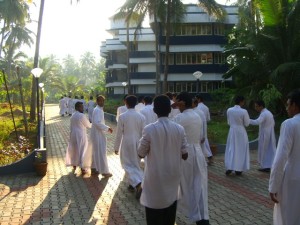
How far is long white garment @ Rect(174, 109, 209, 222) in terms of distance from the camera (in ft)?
19.3

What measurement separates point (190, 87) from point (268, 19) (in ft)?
74.4

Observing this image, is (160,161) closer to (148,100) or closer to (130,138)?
(130,138)

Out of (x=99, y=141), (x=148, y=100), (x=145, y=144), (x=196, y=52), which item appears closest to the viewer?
(x=145, y=144)

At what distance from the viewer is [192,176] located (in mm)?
5953

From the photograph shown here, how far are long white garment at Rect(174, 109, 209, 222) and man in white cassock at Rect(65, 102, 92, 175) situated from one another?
4.44 metres

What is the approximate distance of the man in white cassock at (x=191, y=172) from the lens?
589 centimetres

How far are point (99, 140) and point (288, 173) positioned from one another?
5.97 m

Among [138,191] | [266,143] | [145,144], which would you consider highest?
[145,144]

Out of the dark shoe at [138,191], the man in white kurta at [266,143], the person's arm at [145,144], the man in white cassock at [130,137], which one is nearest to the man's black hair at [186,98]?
the person's arm at [145,144]

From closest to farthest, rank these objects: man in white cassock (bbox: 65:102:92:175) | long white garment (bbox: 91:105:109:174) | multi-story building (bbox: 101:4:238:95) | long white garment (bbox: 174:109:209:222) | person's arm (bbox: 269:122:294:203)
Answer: person's arm (bbox: 269:122:294:203) < long white garment (bbox: 174:109:209:222) < long white garment (bbox: 91:105:109:174) < man in white cassock (bbox: 65:102:92:175) < multi-story building (bbox: 101:4:238:95)

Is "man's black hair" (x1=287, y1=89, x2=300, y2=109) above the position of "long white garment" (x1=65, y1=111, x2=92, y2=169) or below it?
above

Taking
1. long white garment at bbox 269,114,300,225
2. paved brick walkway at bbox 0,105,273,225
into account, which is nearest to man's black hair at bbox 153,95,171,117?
long white garment at bbox 269,114,300,225

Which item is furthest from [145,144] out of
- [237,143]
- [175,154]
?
[237,143]

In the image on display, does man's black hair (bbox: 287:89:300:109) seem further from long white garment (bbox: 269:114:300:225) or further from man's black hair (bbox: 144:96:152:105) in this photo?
man's black hair (bbox: 144:96:152:105)
